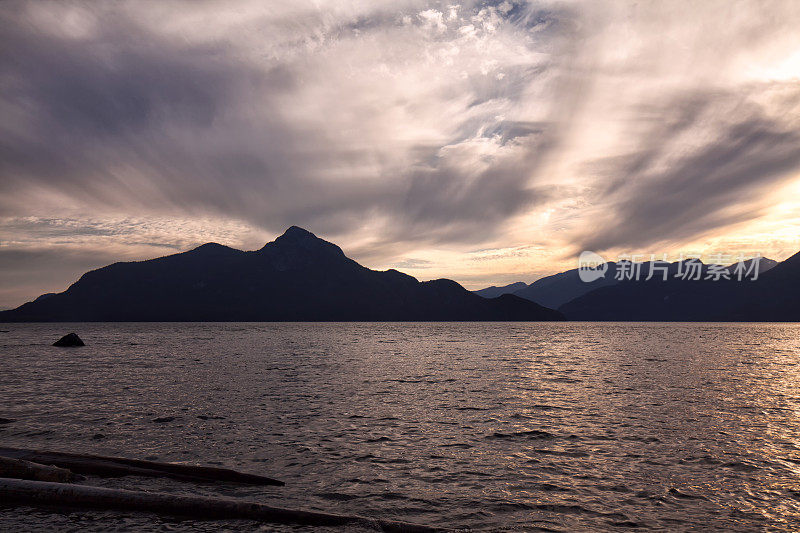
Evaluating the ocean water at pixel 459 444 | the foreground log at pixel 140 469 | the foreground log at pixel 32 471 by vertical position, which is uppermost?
the foreground log at pixel 32 471

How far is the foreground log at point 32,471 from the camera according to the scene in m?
12.3

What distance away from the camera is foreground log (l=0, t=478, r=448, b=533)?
35.3ft

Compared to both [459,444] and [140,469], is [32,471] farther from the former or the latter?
[459,444]

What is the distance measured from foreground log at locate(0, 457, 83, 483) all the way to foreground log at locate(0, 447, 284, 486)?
1184 mm

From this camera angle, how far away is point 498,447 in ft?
61.3

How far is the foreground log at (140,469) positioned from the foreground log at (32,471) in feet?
3.88

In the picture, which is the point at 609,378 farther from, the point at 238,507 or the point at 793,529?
the point at 238,507

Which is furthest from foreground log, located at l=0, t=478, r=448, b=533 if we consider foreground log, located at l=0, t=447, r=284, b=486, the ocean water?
foreground log, located at l=0, t=447, r=284, b=486

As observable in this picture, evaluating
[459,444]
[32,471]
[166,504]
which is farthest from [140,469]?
[459,444]

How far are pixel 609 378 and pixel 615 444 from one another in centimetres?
2628

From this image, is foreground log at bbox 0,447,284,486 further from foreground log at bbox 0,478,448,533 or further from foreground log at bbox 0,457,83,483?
foreground log at bbox 0,478,448,533

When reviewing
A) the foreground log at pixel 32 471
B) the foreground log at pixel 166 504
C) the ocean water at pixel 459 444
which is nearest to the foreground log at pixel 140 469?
the ocean water at pixel 459 444

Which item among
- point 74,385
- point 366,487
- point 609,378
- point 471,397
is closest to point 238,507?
point 366,487

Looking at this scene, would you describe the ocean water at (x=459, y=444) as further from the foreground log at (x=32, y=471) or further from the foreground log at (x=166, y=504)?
the foreground log at (x=32, y=471)
